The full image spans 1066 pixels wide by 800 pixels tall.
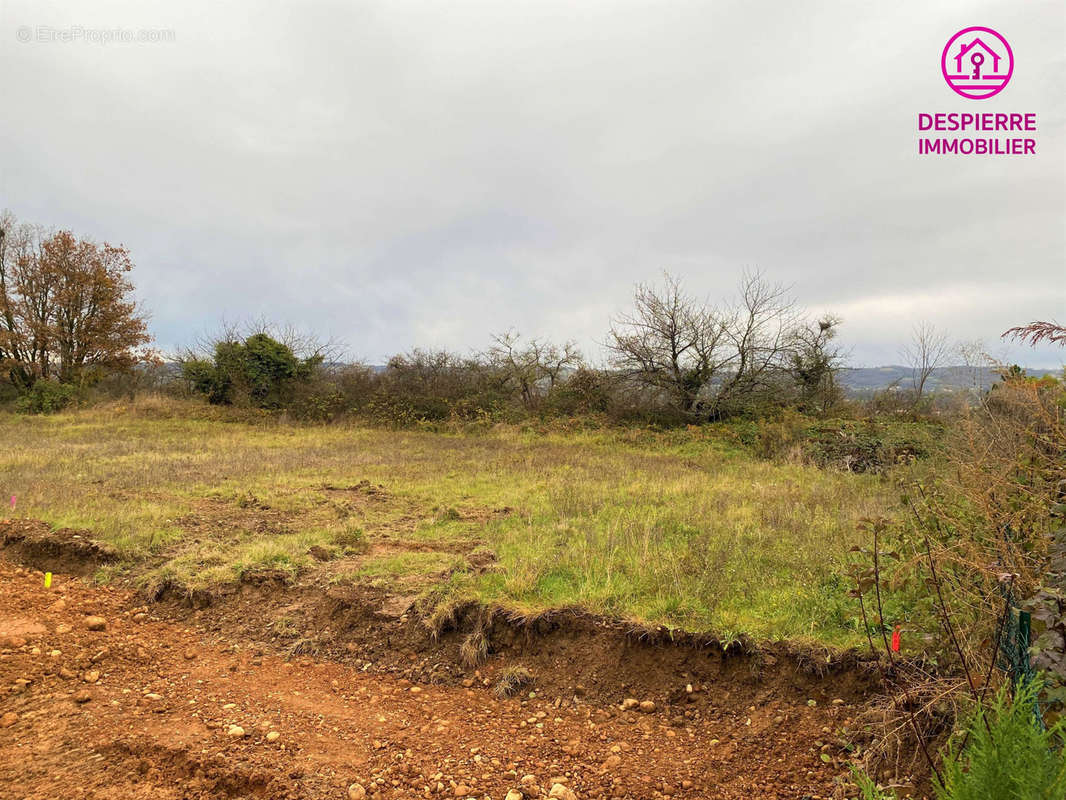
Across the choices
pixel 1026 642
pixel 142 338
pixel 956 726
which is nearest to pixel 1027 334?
pixel 1026 642

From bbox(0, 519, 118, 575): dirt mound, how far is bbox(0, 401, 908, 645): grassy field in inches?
8.4

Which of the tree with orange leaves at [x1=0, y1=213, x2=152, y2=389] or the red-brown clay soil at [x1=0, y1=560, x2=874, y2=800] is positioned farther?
the tree with orange leaves at [x1=0, y1=213, x2=152, y2=389]

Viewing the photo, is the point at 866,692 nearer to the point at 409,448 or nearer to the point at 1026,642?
the point at 1026,642

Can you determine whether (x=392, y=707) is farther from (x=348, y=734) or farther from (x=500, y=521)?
(x=500, y=521)

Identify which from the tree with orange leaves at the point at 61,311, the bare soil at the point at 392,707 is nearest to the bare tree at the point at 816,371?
the bare soil at the point at 392,707

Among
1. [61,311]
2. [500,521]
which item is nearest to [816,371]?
[500,521]

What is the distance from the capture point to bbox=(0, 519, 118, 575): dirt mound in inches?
216

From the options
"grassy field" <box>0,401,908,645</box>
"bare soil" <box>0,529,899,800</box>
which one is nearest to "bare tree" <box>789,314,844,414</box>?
"grassy field" <box>0,401,908,645</box>

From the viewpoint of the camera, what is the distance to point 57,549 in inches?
224

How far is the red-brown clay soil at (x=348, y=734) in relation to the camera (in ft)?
8.75

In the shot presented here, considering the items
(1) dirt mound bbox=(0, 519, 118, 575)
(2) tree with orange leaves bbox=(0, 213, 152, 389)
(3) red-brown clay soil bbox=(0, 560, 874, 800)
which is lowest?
(3) red-brown clay soil bbox=(0, 560, 874, 800)

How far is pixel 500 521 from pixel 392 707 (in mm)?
3613

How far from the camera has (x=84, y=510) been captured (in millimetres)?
6938

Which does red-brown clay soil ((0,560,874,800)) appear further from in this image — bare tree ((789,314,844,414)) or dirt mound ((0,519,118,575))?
bare tree ((789,314,844,414))
